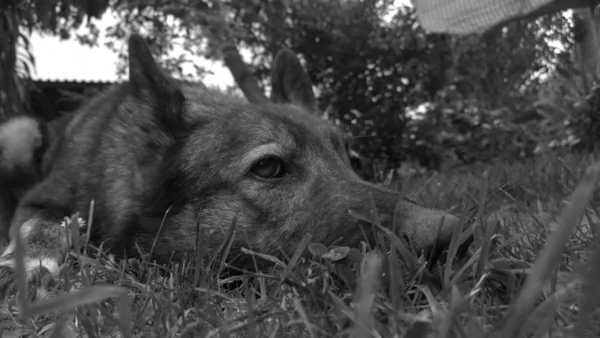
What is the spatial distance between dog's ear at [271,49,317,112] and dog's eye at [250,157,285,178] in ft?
4.93

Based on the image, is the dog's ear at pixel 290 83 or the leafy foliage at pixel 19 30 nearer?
the dog's ear at pixel 290 83

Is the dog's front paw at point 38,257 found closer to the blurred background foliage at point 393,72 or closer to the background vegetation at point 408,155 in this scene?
the background vegetation at point 408,155

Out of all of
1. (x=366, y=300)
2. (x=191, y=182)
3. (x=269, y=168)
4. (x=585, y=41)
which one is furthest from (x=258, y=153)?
(x=585, y=41)

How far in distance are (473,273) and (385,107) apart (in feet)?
29.1

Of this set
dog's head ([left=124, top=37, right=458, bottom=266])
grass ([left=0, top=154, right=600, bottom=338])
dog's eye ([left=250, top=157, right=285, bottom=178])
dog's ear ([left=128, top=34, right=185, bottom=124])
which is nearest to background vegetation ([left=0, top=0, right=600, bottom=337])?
grass ([left=0, top=154, right=600, bottom=338])

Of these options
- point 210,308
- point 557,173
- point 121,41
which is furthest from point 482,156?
point 210,308

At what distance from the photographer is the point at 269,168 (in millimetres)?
3053

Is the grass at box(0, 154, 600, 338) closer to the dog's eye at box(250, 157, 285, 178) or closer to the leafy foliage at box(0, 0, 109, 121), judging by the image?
the dog's eye at box(250, 157, 285, 178)

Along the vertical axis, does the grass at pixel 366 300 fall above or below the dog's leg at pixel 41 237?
above

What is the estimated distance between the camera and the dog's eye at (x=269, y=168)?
3041 millimetres

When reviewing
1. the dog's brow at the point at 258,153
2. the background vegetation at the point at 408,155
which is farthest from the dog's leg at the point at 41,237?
the dog's brow at the point at 258,153

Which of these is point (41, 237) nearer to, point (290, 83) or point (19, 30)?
point (290, 83)

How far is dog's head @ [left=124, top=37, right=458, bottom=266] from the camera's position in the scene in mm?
2662

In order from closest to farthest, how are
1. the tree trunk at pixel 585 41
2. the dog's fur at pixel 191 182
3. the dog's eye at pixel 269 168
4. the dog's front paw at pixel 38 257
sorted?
1. the dog's front paw at pixel 38 257
2. the dog's fur at pixel 191 182
3. the dog's eye at pixel 269 168
4. the tree trunk at pixel 585 41
